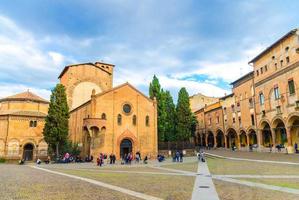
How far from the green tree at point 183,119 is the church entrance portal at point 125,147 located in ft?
31.9

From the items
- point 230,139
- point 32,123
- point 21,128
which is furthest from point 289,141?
point 21,128

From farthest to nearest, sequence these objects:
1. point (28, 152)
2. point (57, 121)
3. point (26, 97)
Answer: point (26, 97), point (28, 152), point (57, 121)

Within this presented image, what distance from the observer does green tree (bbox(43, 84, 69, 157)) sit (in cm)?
3312

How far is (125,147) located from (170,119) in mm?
11593

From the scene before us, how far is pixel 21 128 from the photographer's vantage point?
42.1 meters

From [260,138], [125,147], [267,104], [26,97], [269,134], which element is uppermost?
[26,97]

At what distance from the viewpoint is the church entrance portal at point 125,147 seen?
110 ft

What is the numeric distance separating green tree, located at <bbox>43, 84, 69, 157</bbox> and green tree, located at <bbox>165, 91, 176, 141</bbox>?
16195 millimetres

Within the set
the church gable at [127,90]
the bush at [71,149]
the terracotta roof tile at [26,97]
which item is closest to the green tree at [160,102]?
the church gable at [127,90]

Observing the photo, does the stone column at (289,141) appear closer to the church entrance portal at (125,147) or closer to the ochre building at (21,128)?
the church entrance portal at (125,147)

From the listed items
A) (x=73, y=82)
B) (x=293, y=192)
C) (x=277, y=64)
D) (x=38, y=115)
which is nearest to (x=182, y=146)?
(x=277, y=64)

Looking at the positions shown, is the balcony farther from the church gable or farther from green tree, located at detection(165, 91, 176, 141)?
green tree, located at detection(165, 91, 176, 141)

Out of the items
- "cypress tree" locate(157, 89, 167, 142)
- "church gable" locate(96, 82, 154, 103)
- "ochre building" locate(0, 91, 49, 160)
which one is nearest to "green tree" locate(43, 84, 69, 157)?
"church gable" locate(96, 82, 154, 103)

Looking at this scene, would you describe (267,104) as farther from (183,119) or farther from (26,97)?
(26,97)
